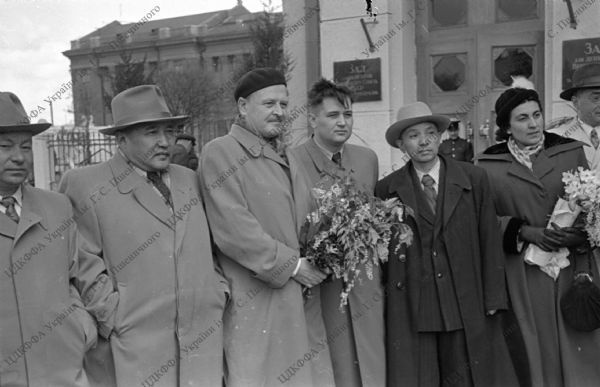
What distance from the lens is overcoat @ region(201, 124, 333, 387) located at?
12.2ft

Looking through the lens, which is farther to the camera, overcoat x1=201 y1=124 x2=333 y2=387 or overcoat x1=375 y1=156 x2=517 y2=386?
overcoat x1=375 y1=156 x2=517 y2=386

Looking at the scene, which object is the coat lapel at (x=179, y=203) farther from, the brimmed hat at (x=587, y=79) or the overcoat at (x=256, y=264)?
the brimmed hat at (x=587, y=79)

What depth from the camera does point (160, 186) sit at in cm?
377

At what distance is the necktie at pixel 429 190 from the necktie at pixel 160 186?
65.6 inches

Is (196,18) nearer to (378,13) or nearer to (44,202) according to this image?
(378,13)

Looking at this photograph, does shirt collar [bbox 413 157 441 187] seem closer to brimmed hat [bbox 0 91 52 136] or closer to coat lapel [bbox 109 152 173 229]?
coat lapel [bbox 109 152 173 229]

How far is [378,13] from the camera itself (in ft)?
26.7

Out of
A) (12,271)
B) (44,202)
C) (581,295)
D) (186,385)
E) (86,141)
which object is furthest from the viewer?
(86,141)

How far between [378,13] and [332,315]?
5.13 metres

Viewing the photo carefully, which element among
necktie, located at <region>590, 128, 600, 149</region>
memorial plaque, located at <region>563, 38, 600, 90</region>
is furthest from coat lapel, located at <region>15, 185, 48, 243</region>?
memorial plaque, located at <region>563, 38, 600, 90</region>

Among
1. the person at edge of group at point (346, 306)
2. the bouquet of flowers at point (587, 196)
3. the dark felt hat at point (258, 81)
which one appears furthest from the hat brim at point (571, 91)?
the dark felt hat at point (258, 81)

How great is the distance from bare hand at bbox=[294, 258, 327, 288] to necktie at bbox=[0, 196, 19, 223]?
161 cm

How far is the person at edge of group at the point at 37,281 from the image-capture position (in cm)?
309

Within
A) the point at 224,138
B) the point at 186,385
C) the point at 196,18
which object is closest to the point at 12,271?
the point at 186,385
